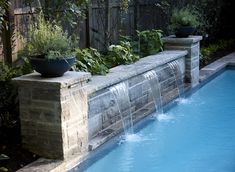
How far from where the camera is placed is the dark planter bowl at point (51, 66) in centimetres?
413

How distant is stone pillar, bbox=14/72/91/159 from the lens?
4.11 metres

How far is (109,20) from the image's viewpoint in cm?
745

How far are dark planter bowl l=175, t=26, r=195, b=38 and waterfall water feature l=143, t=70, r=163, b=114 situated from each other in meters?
1.45

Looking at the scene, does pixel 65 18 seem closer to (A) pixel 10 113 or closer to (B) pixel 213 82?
(A) pixel 10 113

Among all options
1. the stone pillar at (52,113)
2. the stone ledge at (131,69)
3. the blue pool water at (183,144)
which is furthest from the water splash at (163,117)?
the stone pillar at (52,113)

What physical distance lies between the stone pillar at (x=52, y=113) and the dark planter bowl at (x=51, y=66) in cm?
7

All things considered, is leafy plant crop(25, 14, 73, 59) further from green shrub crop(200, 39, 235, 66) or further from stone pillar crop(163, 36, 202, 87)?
green shrub crop(200, 39, 235, 66)

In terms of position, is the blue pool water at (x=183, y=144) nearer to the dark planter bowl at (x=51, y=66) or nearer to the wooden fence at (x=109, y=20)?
the dark planter bowl at (x=51, y=66)

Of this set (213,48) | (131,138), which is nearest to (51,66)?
(131,138)

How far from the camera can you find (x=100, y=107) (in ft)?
16.6

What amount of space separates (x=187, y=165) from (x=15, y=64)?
2873 mm

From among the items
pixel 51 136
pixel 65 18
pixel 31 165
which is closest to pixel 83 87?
pixel 51 136

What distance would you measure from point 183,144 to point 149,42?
2.68 m

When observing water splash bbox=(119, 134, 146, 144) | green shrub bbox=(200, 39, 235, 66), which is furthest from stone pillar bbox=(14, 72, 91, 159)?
green shrub bbox=(200, 39, 235, 66)
